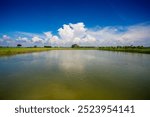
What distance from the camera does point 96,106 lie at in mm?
3514

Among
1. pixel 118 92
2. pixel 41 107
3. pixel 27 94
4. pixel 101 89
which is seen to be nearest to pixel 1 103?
pixel 27 94

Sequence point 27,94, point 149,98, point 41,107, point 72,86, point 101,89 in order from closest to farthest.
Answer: point 41,107
point 149,98
point 27,94
point 101,89
point 72,86

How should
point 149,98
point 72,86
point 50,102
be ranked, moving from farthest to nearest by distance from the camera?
1. point 72,86
2. point 149,98
3. point 50,102

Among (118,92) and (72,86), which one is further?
(72,86)

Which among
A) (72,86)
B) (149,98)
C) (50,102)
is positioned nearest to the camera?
(50,102)

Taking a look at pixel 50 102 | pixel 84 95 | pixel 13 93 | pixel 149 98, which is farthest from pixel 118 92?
pixel 13 93

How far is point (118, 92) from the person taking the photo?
4.50 meters

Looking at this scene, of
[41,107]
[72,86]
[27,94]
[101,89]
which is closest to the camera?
[41,107]

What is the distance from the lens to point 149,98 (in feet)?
13.1

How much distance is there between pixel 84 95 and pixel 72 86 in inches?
38.5

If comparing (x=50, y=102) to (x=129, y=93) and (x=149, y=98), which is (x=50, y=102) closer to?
(x=129, y=93)

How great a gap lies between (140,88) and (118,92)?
92 cm

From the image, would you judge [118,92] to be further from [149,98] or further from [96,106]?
[96,106]

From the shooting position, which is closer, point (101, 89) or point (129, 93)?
point (129, 93)
